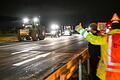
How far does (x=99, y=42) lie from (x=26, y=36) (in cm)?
3007

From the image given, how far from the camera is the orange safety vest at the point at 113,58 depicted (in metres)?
4.80

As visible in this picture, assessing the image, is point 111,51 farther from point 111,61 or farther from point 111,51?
point 111,61

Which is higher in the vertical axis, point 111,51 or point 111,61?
point 111,51

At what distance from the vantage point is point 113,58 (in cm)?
486

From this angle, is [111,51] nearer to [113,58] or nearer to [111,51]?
[111,51]

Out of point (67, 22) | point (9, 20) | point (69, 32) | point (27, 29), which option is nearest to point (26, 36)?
point (27, 29)

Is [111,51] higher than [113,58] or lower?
higher

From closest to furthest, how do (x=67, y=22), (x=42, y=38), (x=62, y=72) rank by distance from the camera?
(x=62, y=72) < (x=42, y=38) < (x=67, y=22)

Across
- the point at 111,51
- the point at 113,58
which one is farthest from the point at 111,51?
the point at 113,58

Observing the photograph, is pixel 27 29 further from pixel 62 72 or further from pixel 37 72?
→ pixel 62 72

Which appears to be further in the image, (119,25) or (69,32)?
(69,32)

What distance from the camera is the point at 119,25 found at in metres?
4.93

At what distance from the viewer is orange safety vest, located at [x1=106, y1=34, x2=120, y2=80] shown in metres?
4.80

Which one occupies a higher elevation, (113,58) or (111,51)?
(111,51)
